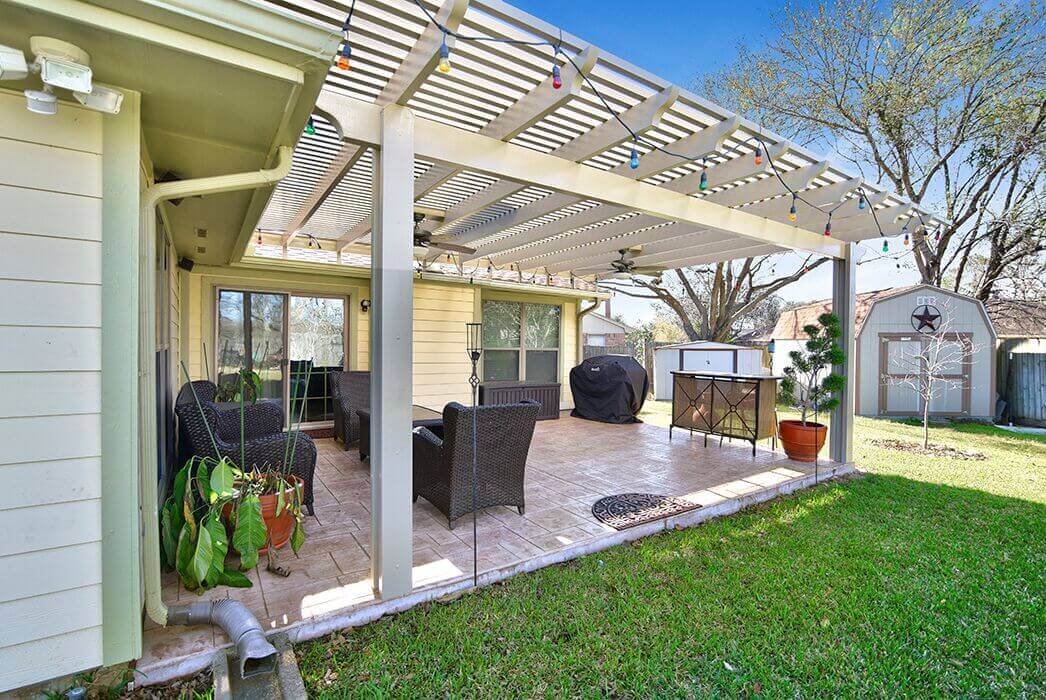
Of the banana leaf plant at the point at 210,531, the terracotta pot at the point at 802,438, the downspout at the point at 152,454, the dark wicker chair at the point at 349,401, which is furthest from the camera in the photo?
the dark wicker chair at the point at 349,401

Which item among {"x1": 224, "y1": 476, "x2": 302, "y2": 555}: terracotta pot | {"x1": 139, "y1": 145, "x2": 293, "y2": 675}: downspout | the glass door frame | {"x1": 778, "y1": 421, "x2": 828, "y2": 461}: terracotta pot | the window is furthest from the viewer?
the window

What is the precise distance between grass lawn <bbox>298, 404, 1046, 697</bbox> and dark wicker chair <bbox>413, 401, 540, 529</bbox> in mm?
838

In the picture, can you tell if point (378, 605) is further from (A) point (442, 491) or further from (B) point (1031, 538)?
(B) point (1031, 538)

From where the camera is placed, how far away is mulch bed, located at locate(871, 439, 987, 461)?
6317 millimetres

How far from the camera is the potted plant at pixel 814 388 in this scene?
17.0 ft

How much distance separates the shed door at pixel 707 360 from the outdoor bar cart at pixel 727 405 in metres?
5.27

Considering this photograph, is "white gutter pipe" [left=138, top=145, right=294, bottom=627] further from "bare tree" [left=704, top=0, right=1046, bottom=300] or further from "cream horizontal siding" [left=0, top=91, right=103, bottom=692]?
"bare tree" [left=704, top=0, right=1046, bottom=300]

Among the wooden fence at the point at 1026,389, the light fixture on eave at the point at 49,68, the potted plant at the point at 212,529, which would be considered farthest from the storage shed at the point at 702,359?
the light fixture on eave at the point at 49,68

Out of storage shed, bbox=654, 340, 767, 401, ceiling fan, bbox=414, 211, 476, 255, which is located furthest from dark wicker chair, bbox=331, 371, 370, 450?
storage shed, bbox=654, 340, 767, 401

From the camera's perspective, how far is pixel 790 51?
10.2 meters

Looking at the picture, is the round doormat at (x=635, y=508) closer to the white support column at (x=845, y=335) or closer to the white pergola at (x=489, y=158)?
the white pergola at (x=489, y=158)

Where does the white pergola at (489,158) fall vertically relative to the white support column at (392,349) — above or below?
above

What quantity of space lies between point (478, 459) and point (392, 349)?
4.35 feet

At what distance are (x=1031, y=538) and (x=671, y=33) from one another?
702cm
